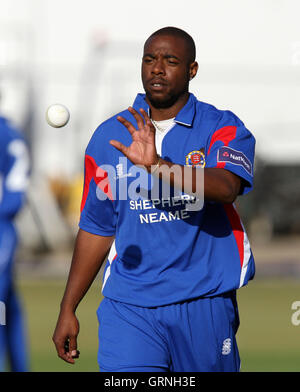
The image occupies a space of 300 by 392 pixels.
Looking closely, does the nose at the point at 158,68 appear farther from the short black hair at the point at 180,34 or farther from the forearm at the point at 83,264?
the forearm at the point at 83,264

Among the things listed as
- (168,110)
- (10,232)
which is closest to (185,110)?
(168,110)

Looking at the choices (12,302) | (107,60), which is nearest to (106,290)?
(12,302)

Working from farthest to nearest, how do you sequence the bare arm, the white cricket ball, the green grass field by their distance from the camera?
the green grass field → the bare arm → the white cricket ball

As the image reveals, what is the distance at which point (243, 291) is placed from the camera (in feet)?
53.1

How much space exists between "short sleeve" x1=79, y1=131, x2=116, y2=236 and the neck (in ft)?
1.08

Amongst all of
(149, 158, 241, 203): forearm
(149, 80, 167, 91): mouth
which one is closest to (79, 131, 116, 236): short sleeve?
(149, 80, 167, 91): mouth

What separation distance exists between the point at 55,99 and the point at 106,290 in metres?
19.6

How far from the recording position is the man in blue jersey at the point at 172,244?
4.98m

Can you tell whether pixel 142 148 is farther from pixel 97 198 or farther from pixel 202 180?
pixel 97 198

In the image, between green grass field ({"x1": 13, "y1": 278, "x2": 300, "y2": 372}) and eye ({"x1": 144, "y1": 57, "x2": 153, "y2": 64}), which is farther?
green grass field ({"x1": 13, "y1": 278, "x2": 300, "y2": 372})

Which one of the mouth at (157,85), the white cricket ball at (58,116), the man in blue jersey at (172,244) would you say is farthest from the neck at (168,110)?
the white cricket ball at (58,116)

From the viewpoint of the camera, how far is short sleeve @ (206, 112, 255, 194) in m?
4.84

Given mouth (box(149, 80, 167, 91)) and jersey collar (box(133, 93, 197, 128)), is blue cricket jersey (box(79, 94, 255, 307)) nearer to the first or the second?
jersey collar (box(133, 93, 197, 128))

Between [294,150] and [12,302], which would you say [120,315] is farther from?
[294,150]
